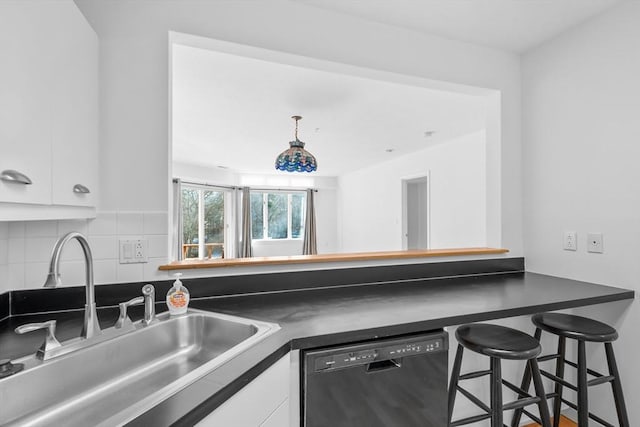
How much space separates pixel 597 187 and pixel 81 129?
8.39 feet

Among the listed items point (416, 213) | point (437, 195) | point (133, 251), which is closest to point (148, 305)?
point (133, 251)

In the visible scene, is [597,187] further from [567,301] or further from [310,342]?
[310,342]

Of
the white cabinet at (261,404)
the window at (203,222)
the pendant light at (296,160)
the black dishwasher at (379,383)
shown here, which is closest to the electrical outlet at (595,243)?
the black dishwasher at (379,383)

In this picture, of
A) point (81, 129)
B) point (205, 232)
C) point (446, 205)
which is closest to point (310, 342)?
point (81, 129)

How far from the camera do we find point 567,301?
156cm

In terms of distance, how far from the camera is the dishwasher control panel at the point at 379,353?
115 cm

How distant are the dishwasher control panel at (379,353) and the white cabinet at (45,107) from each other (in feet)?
3.27

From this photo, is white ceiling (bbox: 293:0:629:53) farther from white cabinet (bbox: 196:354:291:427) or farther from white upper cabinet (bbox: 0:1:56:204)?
white cabinet (bbox: 196:354:291:427)

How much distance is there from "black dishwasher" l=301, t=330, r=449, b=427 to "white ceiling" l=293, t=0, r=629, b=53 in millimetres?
1687

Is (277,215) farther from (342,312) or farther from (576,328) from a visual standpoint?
(576,328)

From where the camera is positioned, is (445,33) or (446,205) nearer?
(445,33)

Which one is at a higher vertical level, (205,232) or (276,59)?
(276,59)

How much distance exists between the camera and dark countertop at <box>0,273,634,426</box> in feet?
2.67

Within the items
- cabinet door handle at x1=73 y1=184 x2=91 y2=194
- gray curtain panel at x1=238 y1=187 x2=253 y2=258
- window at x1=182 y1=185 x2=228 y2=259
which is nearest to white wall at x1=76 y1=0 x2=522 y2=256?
cabinet door handle at x1=73 y1=184 x2=91 y2=194
